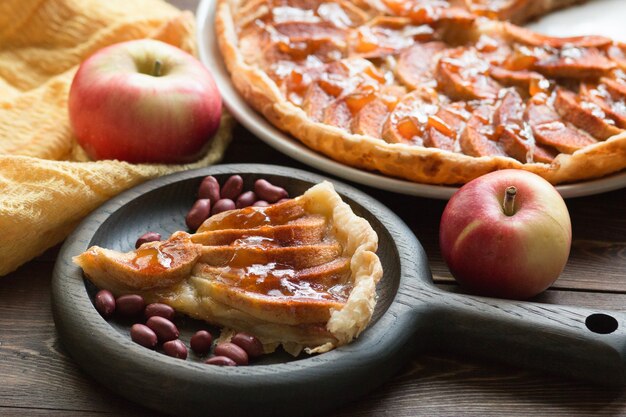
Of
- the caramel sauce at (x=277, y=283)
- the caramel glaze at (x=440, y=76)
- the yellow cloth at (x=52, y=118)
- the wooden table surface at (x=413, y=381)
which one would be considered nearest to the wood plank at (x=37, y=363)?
the wooden table surface at (x=413, y=381)

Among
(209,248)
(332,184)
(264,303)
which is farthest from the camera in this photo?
(332,184)

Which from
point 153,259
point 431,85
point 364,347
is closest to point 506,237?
point 364,347

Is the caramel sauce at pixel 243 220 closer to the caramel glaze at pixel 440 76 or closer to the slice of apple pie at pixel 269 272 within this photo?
the slice of apple pie at pixel 269 272

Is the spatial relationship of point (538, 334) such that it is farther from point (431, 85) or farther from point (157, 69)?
point (157, 69)

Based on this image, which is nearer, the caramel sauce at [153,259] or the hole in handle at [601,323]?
the hole in handle at [601,323]

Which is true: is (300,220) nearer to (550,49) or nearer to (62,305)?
(62,305)

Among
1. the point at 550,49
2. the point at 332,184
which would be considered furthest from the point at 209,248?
the point at 550,49

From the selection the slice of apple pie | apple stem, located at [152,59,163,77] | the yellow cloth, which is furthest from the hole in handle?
apple stem, located at [152,59,163,77]
